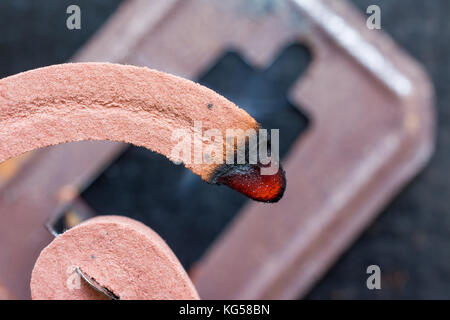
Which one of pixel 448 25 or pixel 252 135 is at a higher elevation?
pixel 448 25

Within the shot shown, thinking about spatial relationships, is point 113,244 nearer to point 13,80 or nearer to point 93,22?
point 13,80

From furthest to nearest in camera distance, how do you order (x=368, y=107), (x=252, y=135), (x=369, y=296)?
(x=369, y=296) → (x=368, y=107) → (x=252, y=135)

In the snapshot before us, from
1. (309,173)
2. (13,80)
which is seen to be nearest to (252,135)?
(13,80)

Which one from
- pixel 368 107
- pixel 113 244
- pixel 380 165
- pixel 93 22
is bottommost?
pixel 113 244

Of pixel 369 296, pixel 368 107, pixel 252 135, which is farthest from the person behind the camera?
pixel 369 296

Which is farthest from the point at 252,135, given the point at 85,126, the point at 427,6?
the point at 427,6

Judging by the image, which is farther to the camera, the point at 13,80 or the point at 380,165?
the point at 380,165
